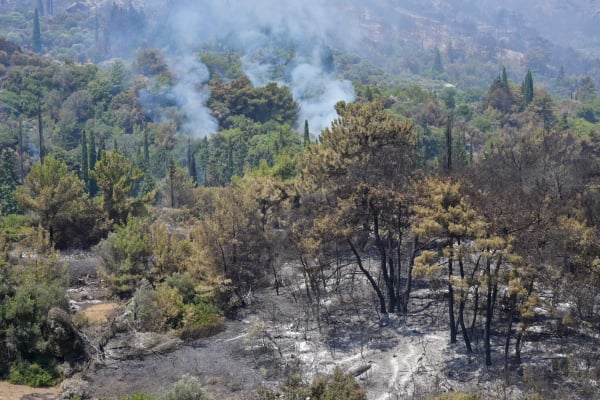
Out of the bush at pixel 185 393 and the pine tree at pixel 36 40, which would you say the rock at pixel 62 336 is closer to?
the bush at pixel 185 393

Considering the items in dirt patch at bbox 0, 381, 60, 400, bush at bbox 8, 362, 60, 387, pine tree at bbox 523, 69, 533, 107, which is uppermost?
pine tree at bbox 523, 69, 533, 107

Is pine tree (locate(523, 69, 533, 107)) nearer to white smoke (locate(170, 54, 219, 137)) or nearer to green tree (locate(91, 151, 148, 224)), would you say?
white smoke (locate(170, 54, 219, 137))

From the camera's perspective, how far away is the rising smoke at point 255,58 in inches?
3912

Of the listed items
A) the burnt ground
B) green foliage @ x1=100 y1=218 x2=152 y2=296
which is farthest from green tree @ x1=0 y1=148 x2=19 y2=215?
the burnt ground

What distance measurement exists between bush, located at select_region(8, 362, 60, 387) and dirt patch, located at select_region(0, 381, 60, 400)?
0.32m

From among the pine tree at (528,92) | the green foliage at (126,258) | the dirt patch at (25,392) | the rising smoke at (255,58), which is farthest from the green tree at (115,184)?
the pine tree at (528,92)

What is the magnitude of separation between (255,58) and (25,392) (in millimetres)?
111530

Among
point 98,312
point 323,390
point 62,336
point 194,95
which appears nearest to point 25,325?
point 62,336

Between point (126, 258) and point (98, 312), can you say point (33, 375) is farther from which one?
point (126, 258)

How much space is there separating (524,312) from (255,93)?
77.2 metres

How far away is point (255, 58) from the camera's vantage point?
13125cm

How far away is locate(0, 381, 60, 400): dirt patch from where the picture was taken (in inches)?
942

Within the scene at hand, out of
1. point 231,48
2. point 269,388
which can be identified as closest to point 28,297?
point 269,388

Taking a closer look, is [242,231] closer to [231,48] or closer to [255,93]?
[255,93]
